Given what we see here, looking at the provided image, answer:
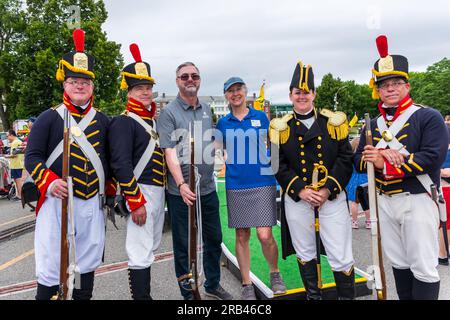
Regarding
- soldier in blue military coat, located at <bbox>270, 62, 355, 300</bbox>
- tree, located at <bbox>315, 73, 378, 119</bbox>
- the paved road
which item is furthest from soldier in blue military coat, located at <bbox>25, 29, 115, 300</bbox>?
tree, located at <bbox>315, 73, 378, 119</bbox>

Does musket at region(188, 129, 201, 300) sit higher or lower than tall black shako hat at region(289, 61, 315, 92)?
lower

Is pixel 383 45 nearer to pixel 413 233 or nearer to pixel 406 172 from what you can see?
pixel 406 172

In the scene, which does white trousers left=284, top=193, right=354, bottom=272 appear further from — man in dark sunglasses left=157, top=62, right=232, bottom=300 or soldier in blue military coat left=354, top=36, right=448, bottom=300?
man in dark sunglasses left=157, top=62, right=232, bottom=300

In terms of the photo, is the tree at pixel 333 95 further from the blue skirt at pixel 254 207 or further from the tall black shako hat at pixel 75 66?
the tall black shako hat at pixel 75 66

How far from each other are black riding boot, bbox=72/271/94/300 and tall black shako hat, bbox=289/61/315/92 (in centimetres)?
232

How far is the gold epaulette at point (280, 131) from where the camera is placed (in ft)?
10.5

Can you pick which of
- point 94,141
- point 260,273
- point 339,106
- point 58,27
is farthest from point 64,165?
point 339,106

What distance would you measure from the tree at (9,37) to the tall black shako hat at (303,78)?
93.3 ft

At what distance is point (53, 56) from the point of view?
2248 centimetres

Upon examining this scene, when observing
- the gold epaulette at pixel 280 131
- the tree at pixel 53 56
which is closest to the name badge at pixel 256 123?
the gold epaulette at pixel 280 131

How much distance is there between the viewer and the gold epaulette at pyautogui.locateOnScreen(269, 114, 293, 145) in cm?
320

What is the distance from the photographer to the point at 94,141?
290cm

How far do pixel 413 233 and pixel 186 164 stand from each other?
1949 mm

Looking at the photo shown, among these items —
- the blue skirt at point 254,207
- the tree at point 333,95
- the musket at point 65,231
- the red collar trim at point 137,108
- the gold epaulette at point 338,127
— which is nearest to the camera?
the musket at point 65,231
